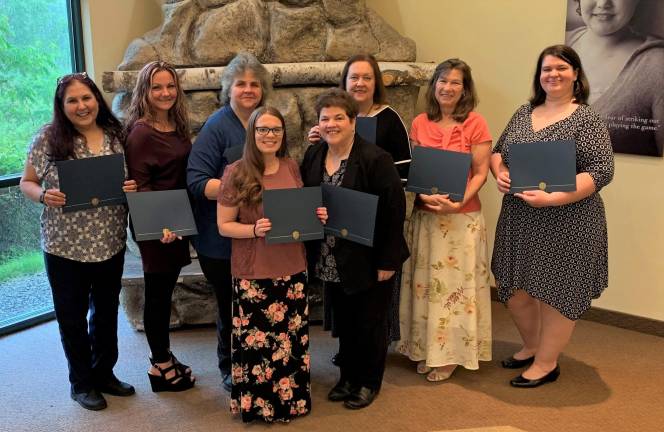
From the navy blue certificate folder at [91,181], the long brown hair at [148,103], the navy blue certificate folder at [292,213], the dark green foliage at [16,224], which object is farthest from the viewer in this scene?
the dark green foliage at [16,224]

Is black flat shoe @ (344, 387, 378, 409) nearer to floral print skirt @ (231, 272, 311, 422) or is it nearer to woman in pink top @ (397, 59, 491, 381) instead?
floral print skirt @ (231, 272, 311, 422)

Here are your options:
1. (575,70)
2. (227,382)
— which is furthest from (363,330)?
(575,70)

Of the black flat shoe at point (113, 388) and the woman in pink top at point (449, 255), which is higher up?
the woman in pink top at point (449, 255)

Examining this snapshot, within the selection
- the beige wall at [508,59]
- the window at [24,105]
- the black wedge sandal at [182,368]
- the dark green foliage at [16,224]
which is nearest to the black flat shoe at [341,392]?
the black wedge sandal at [182,368]

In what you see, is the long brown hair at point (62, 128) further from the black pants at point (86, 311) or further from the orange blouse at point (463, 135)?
the orange blouse at point (463, 135)

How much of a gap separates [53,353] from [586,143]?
9.19 ft

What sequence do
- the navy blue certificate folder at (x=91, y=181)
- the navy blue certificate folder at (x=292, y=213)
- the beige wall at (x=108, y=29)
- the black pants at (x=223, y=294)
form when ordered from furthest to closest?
the beige wall at (x=108, y=29)
the black pants at (x=223, y=294)
the navy blue certificate folder at (x=91, y=181)
the navy blue certificate folder at (x=292, y=213)

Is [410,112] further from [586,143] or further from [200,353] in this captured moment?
[200,353]

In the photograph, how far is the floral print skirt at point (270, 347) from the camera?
256 cm

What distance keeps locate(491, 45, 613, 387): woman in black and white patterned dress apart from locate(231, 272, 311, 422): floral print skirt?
3.22 feet

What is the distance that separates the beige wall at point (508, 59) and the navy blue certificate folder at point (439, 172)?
1.39 metres

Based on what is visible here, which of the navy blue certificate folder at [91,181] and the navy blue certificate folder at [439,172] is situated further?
the navy blue certificate folder at [439,172]

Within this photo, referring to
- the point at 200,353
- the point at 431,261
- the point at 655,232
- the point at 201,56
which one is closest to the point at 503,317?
the point at 655,232

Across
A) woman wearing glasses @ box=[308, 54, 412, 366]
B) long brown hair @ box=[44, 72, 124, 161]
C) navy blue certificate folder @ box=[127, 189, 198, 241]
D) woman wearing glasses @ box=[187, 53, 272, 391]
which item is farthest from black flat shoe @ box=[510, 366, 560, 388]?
long brown hair @ box=[44, 72, 124, 161]
